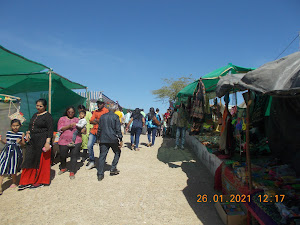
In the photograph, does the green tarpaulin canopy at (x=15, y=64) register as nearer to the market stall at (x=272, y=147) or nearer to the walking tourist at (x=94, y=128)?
the walking tourist at (x=94, y=128)

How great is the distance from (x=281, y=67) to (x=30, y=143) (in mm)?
4717

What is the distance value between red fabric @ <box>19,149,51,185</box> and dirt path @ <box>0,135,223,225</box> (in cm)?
19

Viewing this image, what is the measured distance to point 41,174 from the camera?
401 cm

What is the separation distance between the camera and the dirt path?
282 cm

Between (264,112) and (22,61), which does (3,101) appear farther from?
(264,112)

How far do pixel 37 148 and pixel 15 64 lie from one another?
8.95 ft

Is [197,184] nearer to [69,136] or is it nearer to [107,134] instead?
[107,134]

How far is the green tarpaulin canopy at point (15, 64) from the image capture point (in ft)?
14.3

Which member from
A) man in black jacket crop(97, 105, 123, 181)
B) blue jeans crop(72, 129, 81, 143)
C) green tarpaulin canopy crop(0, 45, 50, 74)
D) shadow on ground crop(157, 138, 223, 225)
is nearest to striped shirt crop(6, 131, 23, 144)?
blue jeans crop(72, 129, 81, 143)

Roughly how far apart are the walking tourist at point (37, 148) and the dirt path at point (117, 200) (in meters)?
0.22

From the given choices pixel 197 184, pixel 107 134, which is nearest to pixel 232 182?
pixel 197 184

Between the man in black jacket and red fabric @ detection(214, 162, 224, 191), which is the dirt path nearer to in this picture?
red fabric @ detection(214, 162, 224, 191)
